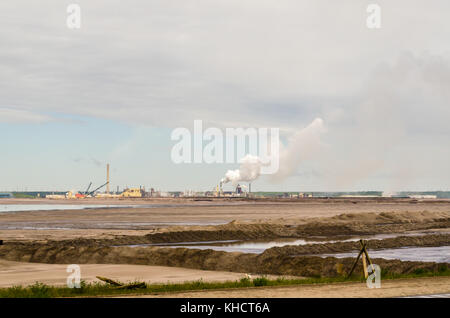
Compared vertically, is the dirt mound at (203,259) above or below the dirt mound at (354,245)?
above

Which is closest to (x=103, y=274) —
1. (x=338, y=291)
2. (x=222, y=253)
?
(x=222, y=253)

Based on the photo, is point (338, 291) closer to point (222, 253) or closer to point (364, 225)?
point (222, 253)

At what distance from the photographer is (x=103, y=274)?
3531cm

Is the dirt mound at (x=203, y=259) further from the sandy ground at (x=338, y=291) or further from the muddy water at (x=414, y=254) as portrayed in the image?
the muddy water at (x=414, y=254)

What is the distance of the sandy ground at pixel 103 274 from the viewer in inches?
1296

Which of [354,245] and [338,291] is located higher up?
[338,291]

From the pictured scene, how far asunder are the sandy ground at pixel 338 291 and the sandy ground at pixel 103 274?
821cm

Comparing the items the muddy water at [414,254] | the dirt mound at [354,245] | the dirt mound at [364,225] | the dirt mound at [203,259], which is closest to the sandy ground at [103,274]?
the dirt mound at [203,259]

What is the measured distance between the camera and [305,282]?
2794cm

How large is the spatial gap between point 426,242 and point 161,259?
26.6m

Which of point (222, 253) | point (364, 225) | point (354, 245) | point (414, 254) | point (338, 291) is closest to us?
point (338, 291)

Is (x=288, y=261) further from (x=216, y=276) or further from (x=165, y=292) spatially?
(x=165, y=292)

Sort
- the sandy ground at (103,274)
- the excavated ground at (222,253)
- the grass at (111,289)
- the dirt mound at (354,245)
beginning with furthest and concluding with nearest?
1. the dirt mound at (354,245)
2. the excavated ground at (222,253)
3. the sandy ground at (103,274)
4. the grass at (111,289)

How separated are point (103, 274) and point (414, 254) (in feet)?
76.2
